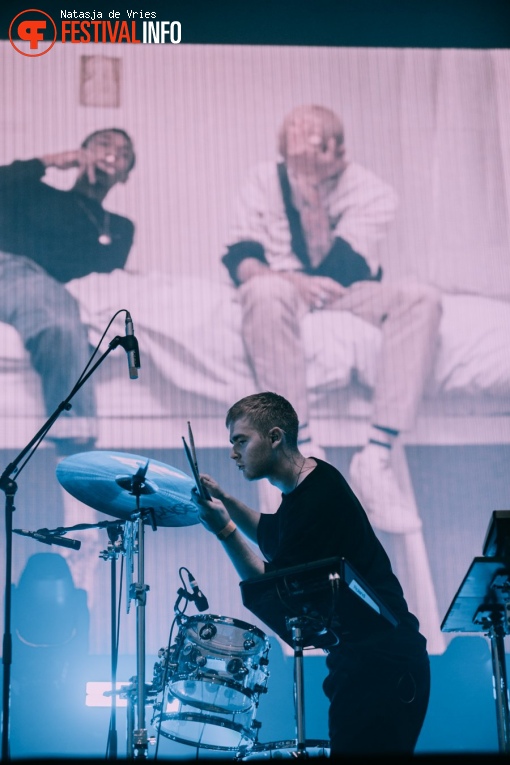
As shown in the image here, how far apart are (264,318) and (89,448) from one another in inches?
49.4

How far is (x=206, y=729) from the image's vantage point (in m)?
3.91

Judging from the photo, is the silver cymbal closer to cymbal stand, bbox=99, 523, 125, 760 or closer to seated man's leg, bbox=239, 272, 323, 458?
cymbal stand, bbox=99, 523, 125, 760

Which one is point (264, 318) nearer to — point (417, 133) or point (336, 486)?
point (417, 133)

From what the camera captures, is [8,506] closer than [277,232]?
Yes

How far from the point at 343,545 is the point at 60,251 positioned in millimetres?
A: 3075

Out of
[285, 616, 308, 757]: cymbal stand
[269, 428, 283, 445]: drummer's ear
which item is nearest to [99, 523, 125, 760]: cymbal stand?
[269, 428, 283, 445]: drummer's ear

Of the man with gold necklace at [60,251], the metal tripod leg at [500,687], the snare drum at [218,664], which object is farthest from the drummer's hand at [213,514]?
the man with gold necklace at [60,251]

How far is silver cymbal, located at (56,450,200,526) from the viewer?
3.79m

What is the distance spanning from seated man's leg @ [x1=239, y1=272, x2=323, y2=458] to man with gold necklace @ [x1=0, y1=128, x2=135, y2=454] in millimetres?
826

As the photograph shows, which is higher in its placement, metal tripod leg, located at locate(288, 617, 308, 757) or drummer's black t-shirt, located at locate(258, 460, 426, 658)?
drummer's black t-shirt, located at locate(258, 460, 426, 658)

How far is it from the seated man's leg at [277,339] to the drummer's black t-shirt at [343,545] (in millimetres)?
2115

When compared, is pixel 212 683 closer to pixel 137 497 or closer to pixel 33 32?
pixel 137 497

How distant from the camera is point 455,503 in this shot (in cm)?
530

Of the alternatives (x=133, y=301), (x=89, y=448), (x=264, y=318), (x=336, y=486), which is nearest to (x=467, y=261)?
(x=264, y=318)
